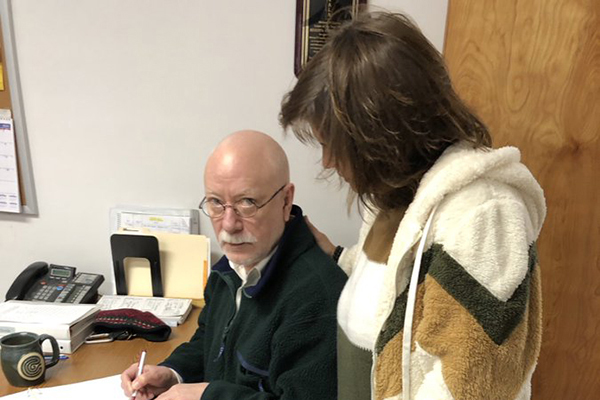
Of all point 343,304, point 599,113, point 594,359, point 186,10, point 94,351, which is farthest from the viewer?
point 186,10

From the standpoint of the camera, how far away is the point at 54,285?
5.80 feet

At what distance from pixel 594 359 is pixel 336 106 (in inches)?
37.5

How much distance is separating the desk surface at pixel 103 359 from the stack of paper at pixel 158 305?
0.05m

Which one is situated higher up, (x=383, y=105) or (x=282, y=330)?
(x=383, y=105)

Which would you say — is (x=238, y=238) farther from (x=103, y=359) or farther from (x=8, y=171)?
(x=8, y=171)

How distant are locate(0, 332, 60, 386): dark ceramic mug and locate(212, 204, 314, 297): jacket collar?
0.59m

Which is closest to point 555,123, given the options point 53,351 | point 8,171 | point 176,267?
point 176,267

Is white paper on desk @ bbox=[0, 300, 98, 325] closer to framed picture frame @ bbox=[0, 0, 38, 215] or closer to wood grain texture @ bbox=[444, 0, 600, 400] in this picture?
framed picture frame @ bbox=[0, 0, 38, 215]

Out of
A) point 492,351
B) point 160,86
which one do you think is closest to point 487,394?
point 492,351

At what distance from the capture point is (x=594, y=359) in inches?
48.4

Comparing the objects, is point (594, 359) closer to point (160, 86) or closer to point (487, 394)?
point (487, 394)

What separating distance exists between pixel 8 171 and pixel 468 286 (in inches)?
68.9

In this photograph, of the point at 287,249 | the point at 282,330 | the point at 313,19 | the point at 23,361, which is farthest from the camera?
the point at 313,19

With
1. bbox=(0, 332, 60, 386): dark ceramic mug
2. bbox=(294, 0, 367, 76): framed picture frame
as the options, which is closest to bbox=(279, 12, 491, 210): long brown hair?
bbox=(294, 0, 367, 76): framed picture frame
